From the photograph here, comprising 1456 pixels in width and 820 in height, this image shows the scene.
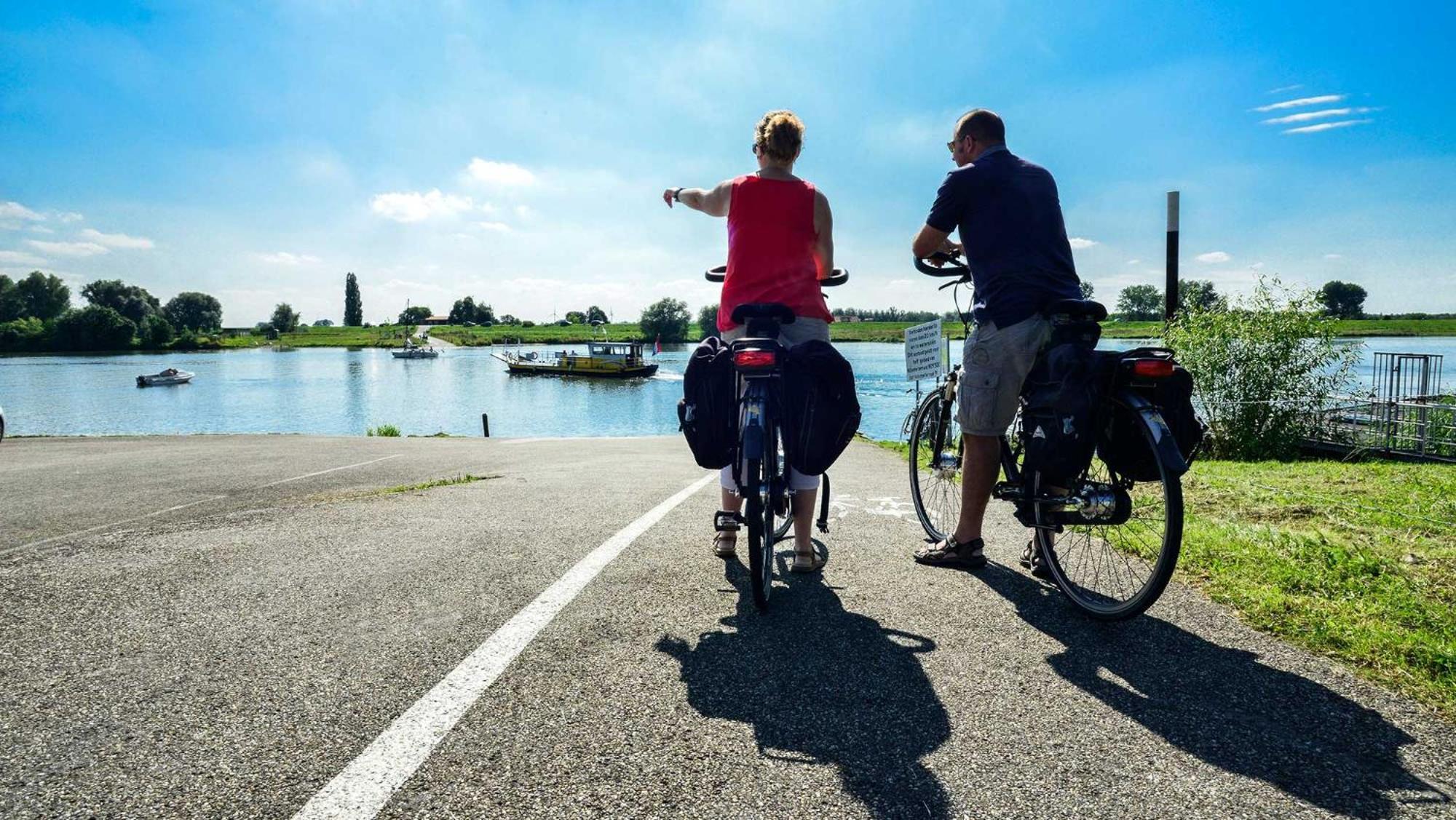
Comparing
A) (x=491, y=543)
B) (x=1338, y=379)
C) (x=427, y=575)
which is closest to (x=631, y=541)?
(x=491, y=543)

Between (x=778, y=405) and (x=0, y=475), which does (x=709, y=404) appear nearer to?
(x=778, y=405)

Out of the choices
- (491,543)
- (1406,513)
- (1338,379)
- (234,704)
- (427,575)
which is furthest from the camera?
(1338,379)

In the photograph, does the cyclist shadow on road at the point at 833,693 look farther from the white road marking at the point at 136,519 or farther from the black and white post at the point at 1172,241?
the black and white post at the point at 1172,241

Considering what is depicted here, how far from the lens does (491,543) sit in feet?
13.8

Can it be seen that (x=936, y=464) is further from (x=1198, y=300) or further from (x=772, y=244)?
(x=1198, y=300)

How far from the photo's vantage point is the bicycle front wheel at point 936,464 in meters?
4.18

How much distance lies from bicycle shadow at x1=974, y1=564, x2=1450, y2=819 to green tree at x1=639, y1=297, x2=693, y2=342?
147628 mm

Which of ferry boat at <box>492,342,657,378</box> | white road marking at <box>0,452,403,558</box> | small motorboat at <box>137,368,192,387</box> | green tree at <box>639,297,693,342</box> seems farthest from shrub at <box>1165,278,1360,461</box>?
green tree at <box>639,297,693,342</box>

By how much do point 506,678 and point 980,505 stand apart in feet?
7.71

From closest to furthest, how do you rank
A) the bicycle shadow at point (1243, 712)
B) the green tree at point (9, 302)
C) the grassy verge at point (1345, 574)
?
the bicycle shadow at point (1243, 712)
the grassy verge at point (1345, 574)
the green tree at point (9, 302)

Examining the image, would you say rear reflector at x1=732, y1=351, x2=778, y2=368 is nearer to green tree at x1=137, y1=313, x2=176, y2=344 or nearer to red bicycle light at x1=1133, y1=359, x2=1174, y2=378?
red bicycle light at x1=1133, y1=359, x2=1174, y2=378

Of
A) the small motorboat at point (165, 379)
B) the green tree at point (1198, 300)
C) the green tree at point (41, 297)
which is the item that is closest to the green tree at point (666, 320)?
the small motorboat at point (165, 379)

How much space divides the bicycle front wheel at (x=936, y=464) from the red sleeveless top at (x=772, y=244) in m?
1.16

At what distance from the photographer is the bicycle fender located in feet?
8.58
